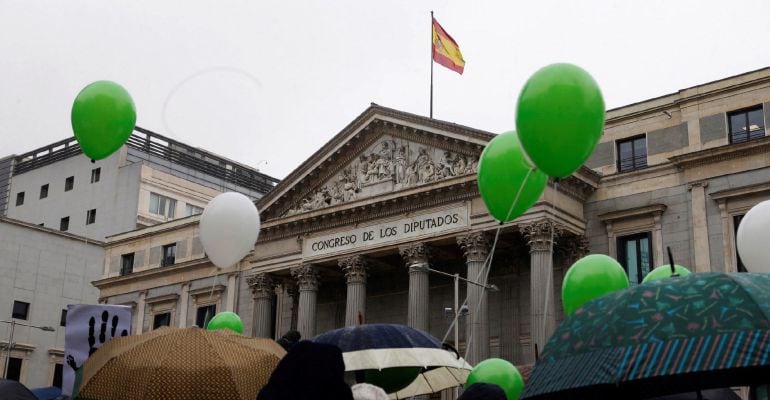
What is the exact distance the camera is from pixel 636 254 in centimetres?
3619

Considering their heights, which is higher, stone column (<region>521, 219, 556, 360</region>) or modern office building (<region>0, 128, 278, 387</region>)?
modern office building (<region>0, 128, 278, 387</region>)

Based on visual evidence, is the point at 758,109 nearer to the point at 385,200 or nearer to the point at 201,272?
the point at 385,200

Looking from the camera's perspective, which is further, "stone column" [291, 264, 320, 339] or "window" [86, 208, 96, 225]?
"window" [86, 208, 96, 225]

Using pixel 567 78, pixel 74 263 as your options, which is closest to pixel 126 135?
pixel 567 78

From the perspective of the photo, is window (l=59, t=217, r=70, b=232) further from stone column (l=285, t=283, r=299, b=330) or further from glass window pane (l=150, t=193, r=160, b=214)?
stone column (l=285, t=283, r=299, b=330)

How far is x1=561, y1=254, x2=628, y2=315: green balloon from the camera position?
15195 mm

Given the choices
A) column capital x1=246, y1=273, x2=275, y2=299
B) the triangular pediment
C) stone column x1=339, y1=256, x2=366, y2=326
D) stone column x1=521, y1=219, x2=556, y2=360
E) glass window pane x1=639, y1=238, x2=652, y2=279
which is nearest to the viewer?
stone column x1=521, y1=219, x2=556, y2=360

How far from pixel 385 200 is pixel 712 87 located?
13117 mm

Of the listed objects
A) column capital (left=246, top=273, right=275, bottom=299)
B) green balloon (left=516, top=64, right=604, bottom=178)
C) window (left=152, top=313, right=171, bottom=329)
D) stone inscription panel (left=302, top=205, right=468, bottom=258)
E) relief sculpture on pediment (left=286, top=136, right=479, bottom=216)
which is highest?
relief sculpture on pediment (left=286, top=136, right=479, bottom=216)

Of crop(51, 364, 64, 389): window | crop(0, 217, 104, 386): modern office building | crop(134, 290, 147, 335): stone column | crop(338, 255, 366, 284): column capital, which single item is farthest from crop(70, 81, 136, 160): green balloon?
crop(51, 364, 64, 389): window

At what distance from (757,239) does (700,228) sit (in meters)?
20.5

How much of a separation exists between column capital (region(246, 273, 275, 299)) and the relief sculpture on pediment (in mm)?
3106

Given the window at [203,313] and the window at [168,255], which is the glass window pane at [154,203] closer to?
the window at [168,255]

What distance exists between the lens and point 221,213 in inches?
638
